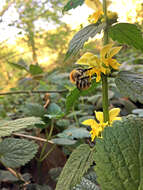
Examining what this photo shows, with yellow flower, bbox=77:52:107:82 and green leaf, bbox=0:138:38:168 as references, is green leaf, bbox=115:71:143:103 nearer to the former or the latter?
yellow flower, bbox=77:52:107:82

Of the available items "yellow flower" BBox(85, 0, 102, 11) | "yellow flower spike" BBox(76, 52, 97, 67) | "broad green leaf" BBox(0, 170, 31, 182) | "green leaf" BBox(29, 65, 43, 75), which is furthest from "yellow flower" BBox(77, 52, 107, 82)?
"green leaf" BBox(29, 65, 43, 75)

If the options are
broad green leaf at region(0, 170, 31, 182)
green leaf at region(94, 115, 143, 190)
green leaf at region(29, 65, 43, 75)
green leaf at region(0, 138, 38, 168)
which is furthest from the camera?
green leaf at region(29, 65, 43, 75)

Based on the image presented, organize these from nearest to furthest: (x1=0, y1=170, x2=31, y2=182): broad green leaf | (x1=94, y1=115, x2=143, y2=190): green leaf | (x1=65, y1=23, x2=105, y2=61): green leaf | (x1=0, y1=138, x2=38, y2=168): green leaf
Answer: (x1=94, y1=115, x2=143, y2=190): green leaf → (x1=65, y1=23, x2=105, y2=61): green leaf → (x1=0, y1=138, x2=38, y2=168): green leaf → (x1=0, y1=170, x2=31, y2=182): broad green leaf

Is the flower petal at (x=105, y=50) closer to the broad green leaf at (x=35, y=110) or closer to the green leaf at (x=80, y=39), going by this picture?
the green leaf at (x=80, y=39)

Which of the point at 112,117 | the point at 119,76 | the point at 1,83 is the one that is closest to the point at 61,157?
the point at 112,117

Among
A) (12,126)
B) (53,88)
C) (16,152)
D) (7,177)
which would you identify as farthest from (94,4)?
(53,88)

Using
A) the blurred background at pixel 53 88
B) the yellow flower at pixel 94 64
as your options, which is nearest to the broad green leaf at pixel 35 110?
the blurred background at pixel 53 88

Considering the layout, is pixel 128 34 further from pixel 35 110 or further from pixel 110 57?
pixel 35 110
